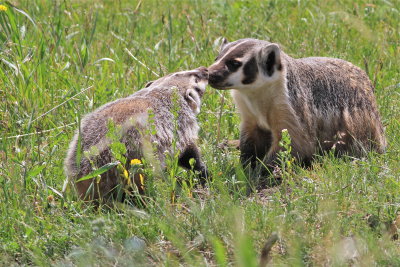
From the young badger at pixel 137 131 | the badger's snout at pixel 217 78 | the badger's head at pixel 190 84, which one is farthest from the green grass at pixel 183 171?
the badger's snout at pixel 217 78

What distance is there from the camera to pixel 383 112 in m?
5.87

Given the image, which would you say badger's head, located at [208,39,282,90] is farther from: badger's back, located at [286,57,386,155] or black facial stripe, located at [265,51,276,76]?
badger's back, located at [286,57,386,155]

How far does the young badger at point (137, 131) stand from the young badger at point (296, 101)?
0.98 ft

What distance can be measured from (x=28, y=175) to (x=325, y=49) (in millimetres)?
3612

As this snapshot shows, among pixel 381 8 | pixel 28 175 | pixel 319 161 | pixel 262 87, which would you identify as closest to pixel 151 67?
pixel 262 87

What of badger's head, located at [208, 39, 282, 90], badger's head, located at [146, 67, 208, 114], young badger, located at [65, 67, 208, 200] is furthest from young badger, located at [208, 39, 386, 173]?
young badger, located at [65, 67, 208, 200]

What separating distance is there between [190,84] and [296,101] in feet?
2.40

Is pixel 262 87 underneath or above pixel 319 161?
above

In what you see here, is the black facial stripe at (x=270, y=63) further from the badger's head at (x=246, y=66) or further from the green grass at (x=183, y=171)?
the green grass at (x=183, y=171)

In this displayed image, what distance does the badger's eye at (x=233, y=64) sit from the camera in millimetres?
4980

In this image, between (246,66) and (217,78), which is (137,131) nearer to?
(217,78)

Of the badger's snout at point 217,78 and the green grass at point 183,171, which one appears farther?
the badger's snout at point 217,78

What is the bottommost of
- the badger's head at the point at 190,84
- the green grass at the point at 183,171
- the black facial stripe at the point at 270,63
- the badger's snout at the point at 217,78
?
the green grass at the point at 183,171

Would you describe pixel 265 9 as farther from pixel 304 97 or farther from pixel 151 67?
pixel 304 97
